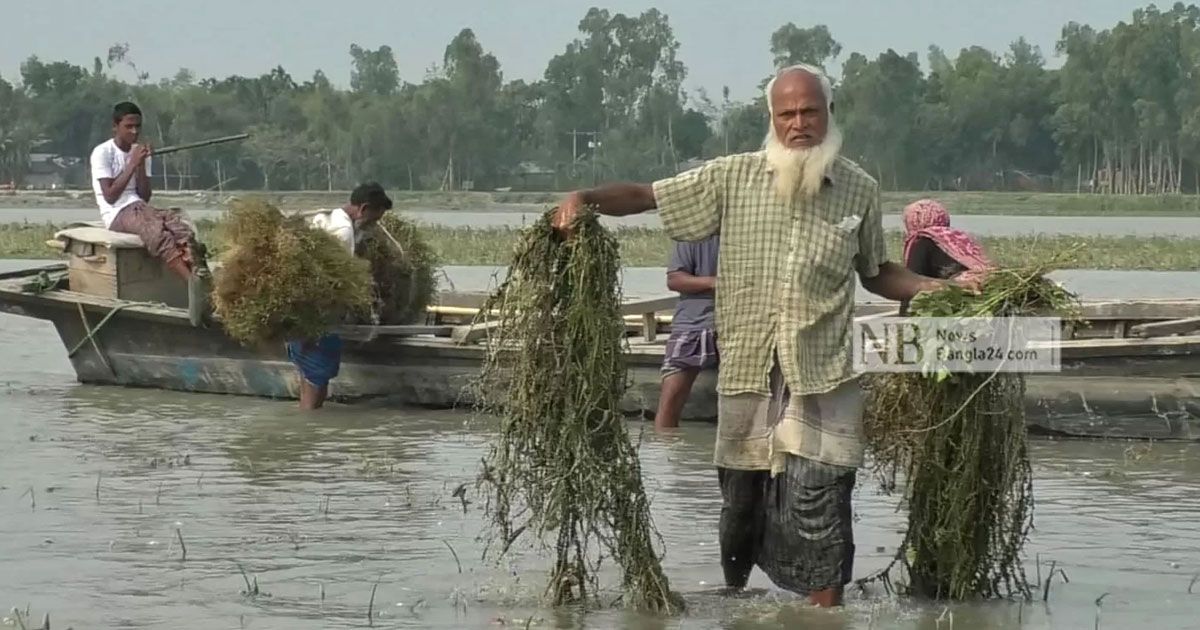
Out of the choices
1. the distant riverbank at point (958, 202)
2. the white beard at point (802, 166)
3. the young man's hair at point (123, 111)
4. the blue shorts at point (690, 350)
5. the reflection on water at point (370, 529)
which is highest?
the young man's hair at point (123, 111)

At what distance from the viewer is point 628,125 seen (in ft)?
312

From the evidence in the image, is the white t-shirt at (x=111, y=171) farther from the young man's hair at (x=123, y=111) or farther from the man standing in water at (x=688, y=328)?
the man standing in water at (x=688, y=328)

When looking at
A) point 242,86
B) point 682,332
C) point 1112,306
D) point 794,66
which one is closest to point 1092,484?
point 682,332

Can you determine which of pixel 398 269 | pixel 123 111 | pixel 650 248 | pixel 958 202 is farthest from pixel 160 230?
pixel 958 202

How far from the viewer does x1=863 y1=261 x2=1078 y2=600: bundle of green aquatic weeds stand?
610 cm

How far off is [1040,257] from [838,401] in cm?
88

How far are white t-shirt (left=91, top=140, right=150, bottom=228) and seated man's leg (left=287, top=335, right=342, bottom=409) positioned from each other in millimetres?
1473

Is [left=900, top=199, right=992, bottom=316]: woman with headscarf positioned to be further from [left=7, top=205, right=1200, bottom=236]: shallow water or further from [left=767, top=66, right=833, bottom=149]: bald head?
[left=7, top=205, right=1200, bottom=236]: shallow water

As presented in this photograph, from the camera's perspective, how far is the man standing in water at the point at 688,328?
30.8 feet

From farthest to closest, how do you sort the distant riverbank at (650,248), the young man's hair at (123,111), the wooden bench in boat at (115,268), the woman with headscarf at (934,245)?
the distant riverbank at (650,248), the wooden bench in boat at (115,268), the young man's hair at (123,111), the woman with headscarf at (934,245)

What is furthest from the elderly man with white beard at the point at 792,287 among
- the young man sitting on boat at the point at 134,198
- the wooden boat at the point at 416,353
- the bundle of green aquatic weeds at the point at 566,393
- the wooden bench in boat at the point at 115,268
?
the wooden bench in boat at the point at 115,268

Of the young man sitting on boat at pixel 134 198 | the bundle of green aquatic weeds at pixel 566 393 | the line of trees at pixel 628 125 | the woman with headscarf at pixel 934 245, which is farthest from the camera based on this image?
the line of trees at pixel 628 125

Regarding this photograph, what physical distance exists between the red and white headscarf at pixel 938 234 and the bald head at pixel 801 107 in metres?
2.57

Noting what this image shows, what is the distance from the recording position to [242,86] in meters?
103
